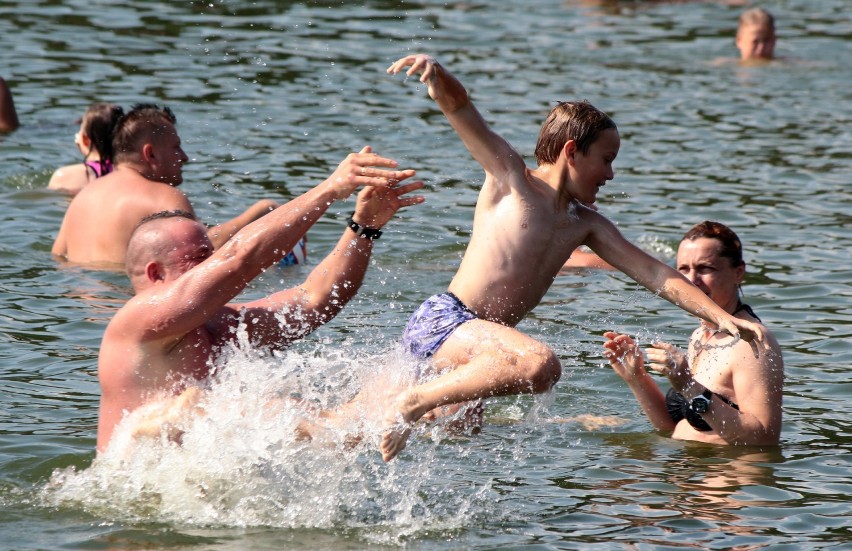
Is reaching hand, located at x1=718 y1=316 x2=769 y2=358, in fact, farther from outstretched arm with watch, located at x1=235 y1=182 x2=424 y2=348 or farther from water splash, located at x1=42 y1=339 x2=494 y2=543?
outstretched arm with watch, located at x1=235 y1=182 x2=424 y2=348

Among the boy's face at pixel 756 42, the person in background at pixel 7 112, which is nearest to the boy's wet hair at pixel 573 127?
the person in background at pixel 7 112

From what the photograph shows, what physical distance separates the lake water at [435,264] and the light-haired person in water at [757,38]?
313 mm

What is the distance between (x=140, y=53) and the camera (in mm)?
17516

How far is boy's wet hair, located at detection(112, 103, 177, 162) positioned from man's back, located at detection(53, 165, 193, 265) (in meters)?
0.16

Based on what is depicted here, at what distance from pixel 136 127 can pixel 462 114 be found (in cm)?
405

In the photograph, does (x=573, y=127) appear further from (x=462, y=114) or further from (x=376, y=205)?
(x=376, y=205)

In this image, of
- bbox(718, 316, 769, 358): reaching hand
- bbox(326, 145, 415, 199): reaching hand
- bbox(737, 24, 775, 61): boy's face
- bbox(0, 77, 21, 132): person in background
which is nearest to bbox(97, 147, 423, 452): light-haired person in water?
bbox(326, 145, 415, 199): reaching hand

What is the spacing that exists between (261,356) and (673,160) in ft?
27.3

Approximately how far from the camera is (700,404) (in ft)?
22.7

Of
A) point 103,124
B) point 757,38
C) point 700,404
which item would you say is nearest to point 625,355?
point 700,404

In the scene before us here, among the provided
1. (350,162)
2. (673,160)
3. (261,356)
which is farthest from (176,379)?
(673,160)

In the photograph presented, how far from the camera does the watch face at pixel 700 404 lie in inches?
271

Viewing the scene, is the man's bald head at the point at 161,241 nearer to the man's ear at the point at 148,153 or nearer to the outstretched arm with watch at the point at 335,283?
the outstretched arm with watch at the point at 335,283

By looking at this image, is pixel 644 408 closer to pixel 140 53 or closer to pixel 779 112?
pixel 779 112
